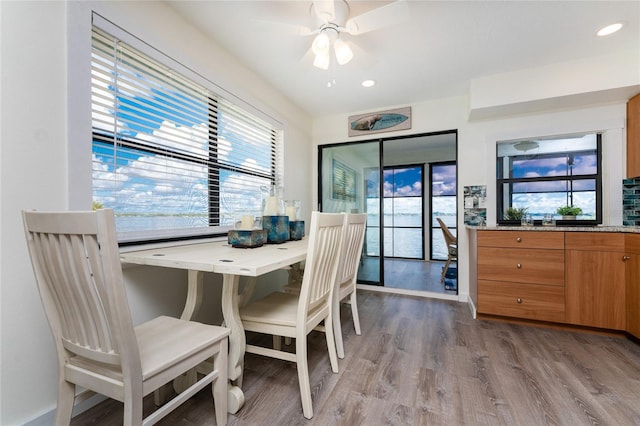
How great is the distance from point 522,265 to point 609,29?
74.7 inches

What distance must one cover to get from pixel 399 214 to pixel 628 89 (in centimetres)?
420

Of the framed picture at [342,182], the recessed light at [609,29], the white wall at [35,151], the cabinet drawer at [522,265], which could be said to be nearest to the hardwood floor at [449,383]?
the white wall at [35,151]

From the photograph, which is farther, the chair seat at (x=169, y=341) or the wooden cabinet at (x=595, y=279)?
the wooden cabinet at (x=595, y=279)

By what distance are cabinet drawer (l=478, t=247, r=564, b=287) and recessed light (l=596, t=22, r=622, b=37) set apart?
5.61ft

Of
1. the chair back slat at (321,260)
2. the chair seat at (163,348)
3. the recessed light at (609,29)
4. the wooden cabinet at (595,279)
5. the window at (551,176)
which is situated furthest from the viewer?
the window at (551,176)

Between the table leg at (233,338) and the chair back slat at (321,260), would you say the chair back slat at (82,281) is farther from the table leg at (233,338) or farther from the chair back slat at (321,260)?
the chair back slat at (321,260)

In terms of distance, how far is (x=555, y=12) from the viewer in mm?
1782

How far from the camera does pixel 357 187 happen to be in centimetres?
385

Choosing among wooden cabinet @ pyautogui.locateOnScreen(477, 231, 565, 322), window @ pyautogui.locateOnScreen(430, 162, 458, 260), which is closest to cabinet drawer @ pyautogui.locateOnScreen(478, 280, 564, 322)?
wooden cabinet @ pyautogui.locateOnScreen(477, 231, 565, 322)

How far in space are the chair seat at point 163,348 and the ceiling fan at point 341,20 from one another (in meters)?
1.78

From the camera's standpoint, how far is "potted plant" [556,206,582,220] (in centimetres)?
270

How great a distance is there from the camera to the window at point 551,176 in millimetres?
2688

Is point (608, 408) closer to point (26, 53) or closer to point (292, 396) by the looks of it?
point (292, 396)

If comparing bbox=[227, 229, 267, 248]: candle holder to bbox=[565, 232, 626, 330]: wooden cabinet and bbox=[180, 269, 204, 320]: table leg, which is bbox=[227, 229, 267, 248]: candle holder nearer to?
bbox=[180, 269, 204, 320]: table leg
